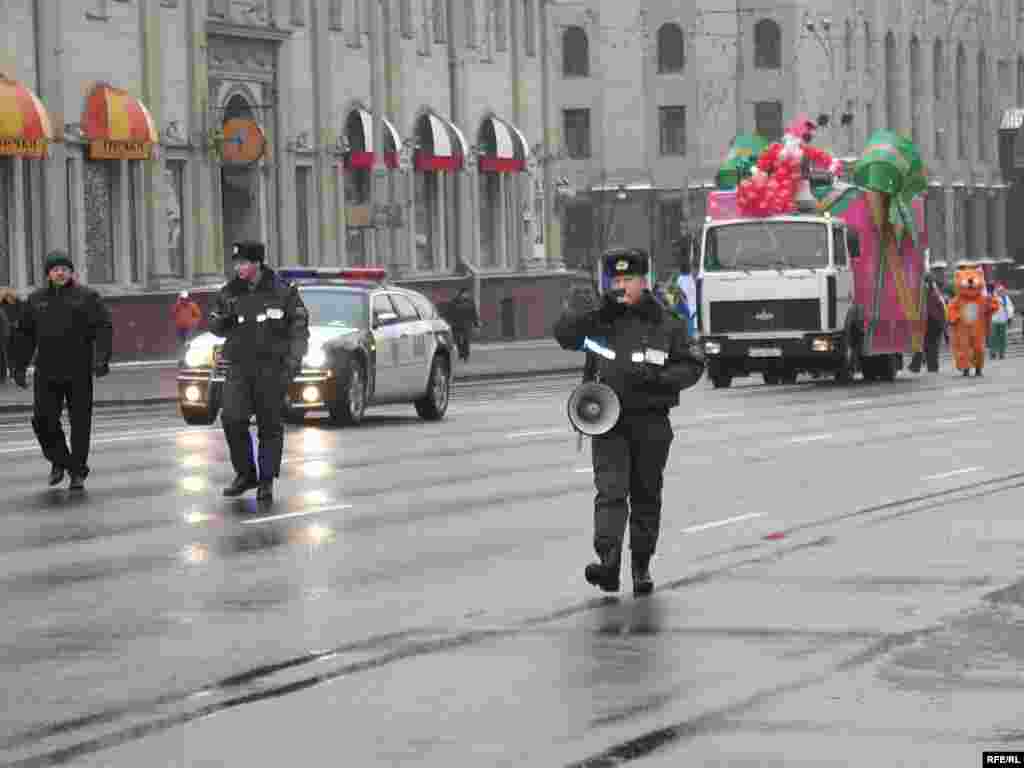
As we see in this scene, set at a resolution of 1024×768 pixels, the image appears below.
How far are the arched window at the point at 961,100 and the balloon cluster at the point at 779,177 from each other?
7612 cm

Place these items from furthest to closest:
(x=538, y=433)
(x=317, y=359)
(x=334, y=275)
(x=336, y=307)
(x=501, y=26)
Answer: (x=501, y=26), (x=334, y=275), (x=336, y=307), (x=317, y=359), (x=538, y=433)

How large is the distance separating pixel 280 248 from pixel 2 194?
10.9 m

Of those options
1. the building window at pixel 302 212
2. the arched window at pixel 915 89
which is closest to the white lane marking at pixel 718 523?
the building window at pixel 302 212

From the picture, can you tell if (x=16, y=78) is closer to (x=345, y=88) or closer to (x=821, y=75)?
(x=345, y=88)

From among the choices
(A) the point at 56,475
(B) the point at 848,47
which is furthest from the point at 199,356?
(B) the point at 848,47

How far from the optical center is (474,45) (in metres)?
68.5

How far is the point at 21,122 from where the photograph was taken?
4706 centimetres

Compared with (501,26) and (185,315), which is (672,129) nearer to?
(501,26)

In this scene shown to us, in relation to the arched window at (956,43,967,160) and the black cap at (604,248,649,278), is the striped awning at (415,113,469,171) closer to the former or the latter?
the black cap at (604,248,649,278)

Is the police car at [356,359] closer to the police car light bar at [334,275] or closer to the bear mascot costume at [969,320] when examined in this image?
the police car light bar at [334,275]

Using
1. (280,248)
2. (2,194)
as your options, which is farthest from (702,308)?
(280,248)

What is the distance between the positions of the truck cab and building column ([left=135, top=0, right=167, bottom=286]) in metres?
15.3

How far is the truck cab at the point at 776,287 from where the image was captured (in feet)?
134

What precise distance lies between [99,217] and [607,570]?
40.0 meters
